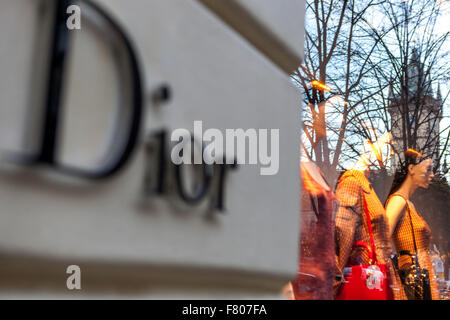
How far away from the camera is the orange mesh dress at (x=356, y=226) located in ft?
6.47

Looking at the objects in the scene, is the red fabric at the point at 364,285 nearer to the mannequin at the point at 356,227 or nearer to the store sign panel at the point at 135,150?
the mannequin at the point at 356,227

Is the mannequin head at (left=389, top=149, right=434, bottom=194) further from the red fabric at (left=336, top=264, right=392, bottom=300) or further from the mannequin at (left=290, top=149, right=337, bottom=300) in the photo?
the mannequin at (left=290, top=149, right=337, bottom=300)

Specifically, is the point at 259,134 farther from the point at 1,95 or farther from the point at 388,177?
the point at 388,177

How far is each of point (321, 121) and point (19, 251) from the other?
98.7 inches

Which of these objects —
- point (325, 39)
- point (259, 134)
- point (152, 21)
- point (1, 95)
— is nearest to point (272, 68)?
point (259, 134)

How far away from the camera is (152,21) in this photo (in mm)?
647

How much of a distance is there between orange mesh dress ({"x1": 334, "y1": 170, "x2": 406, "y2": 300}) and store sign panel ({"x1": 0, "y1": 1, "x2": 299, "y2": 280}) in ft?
3.75
